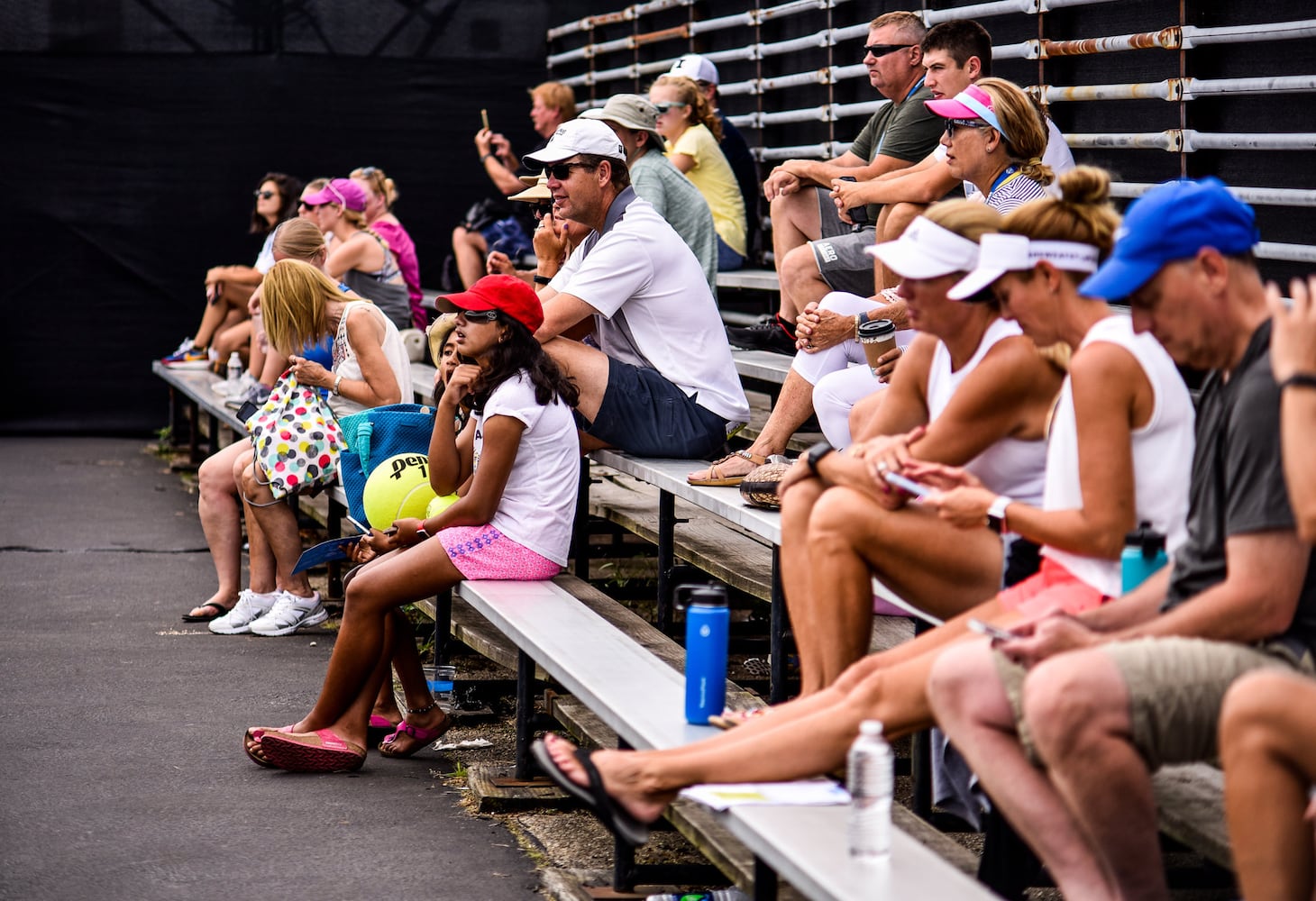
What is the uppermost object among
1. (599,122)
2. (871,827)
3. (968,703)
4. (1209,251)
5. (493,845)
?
(599,122)

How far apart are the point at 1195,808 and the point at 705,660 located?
1.12 m

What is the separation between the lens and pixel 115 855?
4332mm

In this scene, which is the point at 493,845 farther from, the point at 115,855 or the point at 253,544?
the point at 253,544

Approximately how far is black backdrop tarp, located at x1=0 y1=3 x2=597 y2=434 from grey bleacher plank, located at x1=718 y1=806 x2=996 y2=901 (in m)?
11.2

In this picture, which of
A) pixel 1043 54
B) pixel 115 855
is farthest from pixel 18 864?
pixel 1043 54

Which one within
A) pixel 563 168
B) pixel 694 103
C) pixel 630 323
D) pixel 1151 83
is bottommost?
pixel 630 323

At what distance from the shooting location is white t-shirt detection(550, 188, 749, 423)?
5.82 metres

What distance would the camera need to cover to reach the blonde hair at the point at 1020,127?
4.74m

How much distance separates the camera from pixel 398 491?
5676 mm

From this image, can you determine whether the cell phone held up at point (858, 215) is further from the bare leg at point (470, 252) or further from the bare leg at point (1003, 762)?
the bare leg at point (470, 252)

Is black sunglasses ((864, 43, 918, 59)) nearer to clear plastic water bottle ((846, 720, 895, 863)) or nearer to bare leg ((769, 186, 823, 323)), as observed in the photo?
bare leg ((769, 186, 823, 323))

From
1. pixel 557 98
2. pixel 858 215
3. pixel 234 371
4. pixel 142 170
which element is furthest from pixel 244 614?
pixel 142 170

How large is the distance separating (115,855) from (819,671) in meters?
2.01

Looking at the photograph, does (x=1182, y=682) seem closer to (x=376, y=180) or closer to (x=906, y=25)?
(x=906, y=25)
